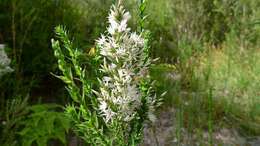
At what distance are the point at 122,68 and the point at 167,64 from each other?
8.26ft

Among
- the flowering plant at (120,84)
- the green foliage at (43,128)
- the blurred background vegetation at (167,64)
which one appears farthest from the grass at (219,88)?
the flowering plant at (120,84)

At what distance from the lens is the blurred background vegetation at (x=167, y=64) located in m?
3.57

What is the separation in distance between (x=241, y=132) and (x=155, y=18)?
2.57 meters

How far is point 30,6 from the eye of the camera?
14.1ft

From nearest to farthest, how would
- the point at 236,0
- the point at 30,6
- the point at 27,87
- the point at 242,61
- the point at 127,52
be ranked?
the point at 127,52 < the point at 27,87 < the point at 30,6 < the point at 242,61 < the point at 236,0

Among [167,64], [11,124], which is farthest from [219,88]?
[11,124]

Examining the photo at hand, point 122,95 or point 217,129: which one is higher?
point 122,95

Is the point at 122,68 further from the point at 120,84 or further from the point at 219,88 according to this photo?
the point at 219,88

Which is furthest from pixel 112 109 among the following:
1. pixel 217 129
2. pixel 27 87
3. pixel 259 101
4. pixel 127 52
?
pixel 259 101

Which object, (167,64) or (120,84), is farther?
(167,64)

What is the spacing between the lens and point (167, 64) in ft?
12.5

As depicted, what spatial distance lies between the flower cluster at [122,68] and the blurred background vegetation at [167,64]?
1.66 metres

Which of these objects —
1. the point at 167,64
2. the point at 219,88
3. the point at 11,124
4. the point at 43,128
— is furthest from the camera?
the point at 219,88

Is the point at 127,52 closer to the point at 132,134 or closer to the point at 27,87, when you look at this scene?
the point at 132,134
